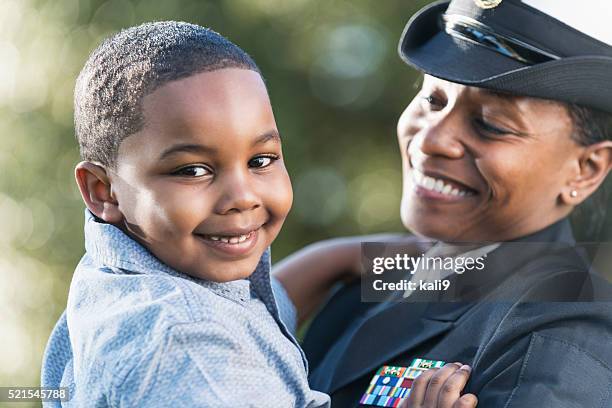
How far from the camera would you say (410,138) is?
1.71m

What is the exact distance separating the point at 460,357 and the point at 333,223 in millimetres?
2057

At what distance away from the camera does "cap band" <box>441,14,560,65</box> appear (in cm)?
156

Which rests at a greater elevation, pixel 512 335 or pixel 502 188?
pixel 502 188

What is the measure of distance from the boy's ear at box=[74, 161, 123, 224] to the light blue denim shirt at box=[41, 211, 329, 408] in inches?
0.9

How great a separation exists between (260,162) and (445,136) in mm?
438

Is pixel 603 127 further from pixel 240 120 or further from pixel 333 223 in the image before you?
pixel 333 223

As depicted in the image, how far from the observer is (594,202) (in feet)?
5.83

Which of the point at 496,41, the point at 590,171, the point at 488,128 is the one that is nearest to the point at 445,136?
the point at 488,128

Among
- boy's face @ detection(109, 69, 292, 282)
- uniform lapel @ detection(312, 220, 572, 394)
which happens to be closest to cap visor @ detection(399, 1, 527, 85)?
uniform lapel @ detection(312, 220, 572, 394)

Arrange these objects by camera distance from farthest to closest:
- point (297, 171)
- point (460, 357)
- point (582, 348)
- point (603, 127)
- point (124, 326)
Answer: point (297, 171)
point (603, 127)
point (460, 357)
point (582, 348)
point (124, 326)

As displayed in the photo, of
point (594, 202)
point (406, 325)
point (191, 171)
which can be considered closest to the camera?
point (191, 171)

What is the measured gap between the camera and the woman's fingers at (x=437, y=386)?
1.33 m

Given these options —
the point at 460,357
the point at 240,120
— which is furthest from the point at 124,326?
the point at 460,357

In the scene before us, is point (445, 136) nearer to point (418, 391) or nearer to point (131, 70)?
point (418, 391)
